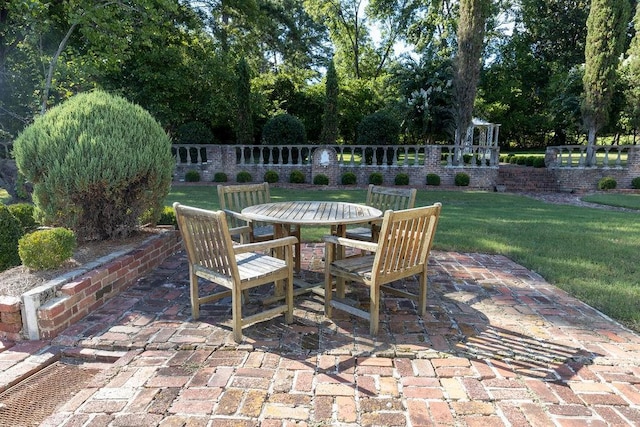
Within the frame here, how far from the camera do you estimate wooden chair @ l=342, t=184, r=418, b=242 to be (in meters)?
4.32

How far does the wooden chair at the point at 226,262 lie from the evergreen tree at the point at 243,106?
12990 millimetres

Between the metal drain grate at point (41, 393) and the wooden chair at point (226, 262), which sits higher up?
the wooden chair at point (226, 262)

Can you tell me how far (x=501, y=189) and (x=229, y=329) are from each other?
42.0 ft

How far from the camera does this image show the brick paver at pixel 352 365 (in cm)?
201

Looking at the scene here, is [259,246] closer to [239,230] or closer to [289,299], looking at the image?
[289,299]

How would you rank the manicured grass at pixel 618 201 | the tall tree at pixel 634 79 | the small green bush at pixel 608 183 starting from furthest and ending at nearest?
the tall tree at pixel 634 79
the small green bush at pixel 608 183
the manicured grass at pixel 618 201

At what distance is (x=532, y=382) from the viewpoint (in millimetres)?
2297

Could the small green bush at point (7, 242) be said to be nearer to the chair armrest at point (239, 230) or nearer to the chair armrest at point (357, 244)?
the chair armrest at point (239, 230)

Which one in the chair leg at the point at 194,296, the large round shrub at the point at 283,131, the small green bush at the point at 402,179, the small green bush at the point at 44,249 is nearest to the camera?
the chair leg at the point at 194,296

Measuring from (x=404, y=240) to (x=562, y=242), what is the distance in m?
3.98

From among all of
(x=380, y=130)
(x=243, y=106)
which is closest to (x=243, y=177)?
(x=243, y=106)

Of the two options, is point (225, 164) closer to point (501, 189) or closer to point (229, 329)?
point (501, 189)

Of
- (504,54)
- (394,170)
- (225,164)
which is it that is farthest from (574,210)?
(504,54)

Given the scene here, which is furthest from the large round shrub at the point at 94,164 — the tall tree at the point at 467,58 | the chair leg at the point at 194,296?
the tall tree at the point at 467,58
